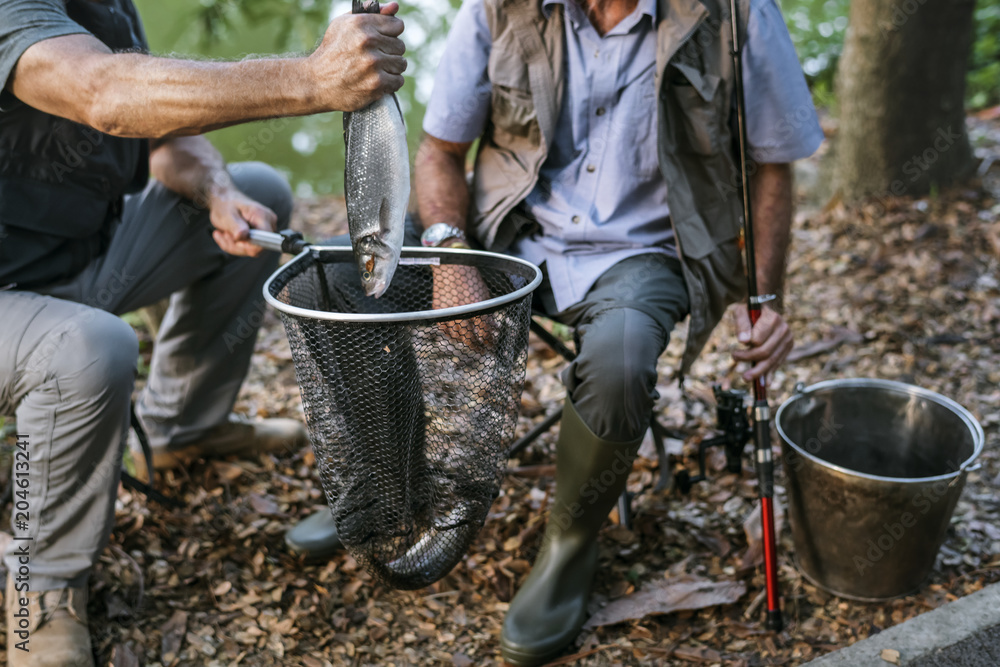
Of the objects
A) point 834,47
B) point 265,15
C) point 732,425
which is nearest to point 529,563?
point 732,425

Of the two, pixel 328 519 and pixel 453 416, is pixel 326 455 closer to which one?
pixel 453 416

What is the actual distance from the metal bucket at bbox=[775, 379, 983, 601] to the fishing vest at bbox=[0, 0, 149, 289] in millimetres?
2041

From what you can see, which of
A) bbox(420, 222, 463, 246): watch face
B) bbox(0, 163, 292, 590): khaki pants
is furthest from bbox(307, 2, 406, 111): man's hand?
bbox(0, 163, 292, 590): khaki pants

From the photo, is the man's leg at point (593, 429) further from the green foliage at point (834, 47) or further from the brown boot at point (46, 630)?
the green foliage at point (834, 47)

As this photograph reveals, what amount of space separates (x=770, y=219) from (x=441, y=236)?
95 centimetres

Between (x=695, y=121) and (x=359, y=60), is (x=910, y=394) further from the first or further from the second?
(x=359, y=60)

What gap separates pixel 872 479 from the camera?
78.0 inches

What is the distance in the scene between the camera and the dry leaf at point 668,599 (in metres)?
2.14

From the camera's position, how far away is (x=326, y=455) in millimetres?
1783

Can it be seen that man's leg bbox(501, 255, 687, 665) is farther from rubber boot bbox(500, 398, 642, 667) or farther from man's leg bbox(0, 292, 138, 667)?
man's leg bbox(0, 292, 138, 667)

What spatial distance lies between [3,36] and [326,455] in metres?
1.18

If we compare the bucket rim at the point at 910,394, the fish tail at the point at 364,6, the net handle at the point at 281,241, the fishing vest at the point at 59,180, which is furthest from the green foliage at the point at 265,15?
the bucket rim at the point at 910,394

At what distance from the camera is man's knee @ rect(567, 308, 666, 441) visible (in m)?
1.88

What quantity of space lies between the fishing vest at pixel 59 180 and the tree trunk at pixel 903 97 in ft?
11.4
